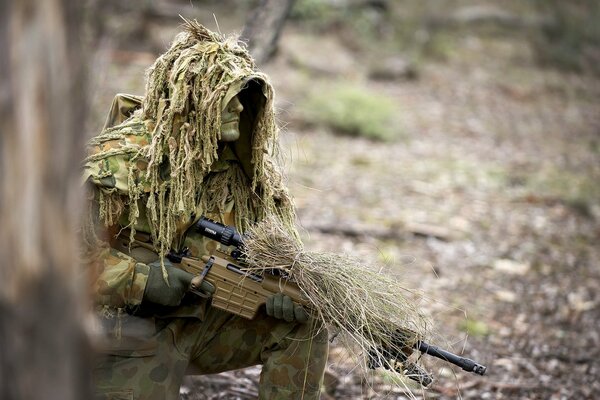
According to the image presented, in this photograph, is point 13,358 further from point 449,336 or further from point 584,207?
point 584,207

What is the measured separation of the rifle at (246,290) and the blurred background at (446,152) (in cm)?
11

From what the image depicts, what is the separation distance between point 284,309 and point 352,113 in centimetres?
777

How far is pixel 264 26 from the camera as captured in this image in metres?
4.68

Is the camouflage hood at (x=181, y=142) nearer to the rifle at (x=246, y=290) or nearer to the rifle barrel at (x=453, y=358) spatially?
the rifle at (x=246, y=290)

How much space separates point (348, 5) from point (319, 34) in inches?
58.9

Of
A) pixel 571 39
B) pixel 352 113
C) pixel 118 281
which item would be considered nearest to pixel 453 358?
pixel 118 281

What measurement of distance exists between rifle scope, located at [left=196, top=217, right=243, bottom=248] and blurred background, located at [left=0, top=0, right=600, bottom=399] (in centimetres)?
49

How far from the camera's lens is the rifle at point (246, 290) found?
2908 millimetres

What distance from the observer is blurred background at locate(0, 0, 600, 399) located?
467cm

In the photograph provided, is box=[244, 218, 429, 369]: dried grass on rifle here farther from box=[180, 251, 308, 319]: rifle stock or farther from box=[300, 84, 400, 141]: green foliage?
box=[300, 84, 400, 141]: green foliage

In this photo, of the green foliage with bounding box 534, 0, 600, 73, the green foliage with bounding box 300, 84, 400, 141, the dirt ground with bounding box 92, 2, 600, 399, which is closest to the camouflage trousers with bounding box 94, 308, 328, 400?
the dirt ground with bounding box 92, 2, 600, 399

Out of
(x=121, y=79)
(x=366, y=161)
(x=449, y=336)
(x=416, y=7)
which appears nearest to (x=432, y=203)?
(x=366, y=161)

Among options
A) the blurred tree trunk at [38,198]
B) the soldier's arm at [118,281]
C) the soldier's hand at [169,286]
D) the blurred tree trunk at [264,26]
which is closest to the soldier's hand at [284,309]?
the soldier's hand at [169,286]

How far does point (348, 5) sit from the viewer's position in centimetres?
1541
